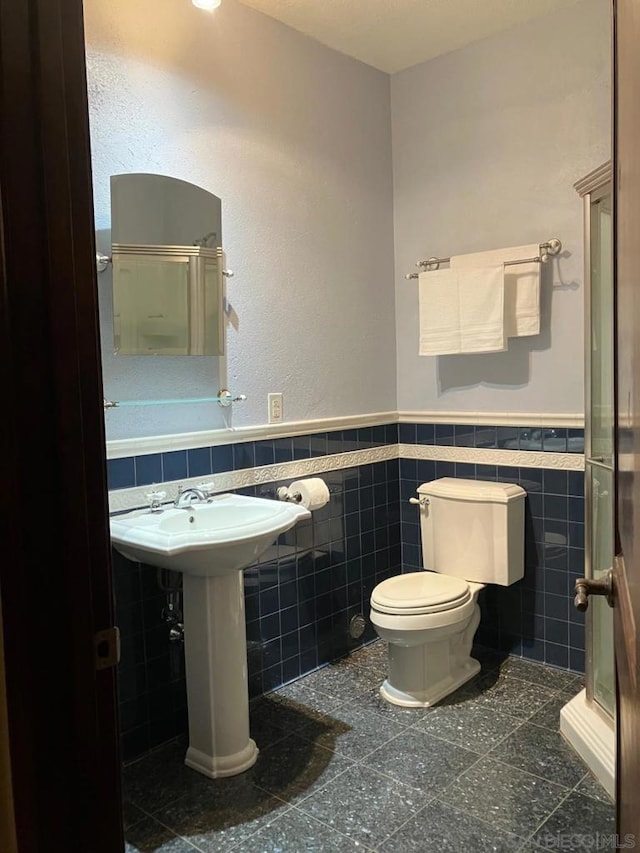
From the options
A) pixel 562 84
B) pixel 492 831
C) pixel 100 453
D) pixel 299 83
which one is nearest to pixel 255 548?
pixel 492 831

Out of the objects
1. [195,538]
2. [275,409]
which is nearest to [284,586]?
[275,409]

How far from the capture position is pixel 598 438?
2.27 m

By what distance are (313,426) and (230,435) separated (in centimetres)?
45

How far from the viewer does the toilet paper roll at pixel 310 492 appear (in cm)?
251

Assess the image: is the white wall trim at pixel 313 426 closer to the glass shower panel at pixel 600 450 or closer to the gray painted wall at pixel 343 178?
the gray painted wall at pixel 343 178

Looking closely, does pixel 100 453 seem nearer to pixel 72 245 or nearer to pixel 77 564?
pixel 77 564

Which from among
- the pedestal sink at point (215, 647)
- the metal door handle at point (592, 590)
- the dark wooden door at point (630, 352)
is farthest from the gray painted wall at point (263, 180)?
the dark wooden door at point (630, 352)

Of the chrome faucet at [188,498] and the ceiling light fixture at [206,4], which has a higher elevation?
the ceiling light fixture at [206,4]

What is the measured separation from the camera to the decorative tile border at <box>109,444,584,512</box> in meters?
2.17

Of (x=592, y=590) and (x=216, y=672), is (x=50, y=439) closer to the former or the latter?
(x=592, y=590)

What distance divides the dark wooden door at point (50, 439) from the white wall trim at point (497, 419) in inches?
90.5

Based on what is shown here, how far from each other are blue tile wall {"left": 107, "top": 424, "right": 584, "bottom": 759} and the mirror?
1.29 feet

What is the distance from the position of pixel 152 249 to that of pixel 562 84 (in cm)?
175

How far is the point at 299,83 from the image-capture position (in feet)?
8.88
